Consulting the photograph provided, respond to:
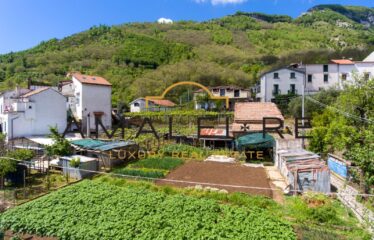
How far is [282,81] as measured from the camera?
36.3 metres

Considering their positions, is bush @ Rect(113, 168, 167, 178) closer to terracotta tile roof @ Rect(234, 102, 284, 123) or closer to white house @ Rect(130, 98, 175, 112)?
terracotta tile roof @ Rect(234, 102, 284, 123)

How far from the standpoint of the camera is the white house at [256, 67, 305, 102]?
36.0 metres

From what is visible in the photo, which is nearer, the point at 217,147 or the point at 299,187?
the point at 299,187

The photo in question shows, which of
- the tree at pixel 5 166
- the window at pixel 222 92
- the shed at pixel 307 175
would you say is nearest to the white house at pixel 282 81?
the window at pixel 222 92

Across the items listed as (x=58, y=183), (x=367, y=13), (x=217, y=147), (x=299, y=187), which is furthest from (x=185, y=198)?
(x=367, y=13)

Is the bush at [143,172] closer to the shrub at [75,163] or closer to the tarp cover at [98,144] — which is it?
the tarp cover at [98,144]

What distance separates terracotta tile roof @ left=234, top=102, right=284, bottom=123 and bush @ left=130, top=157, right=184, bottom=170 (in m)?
8.13

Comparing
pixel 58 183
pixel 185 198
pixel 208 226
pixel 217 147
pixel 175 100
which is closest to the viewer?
pixel 208 226

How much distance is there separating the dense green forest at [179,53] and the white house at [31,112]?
60.0 feet

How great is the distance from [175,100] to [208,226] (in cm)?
4093

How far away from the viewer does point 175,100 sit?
49375 millimetres

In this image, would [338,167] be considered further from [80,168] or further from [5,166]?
[5,166]

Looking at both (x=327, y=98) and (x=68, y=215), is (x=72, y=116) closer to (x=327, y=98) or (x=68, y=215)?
(x=68, y=215)

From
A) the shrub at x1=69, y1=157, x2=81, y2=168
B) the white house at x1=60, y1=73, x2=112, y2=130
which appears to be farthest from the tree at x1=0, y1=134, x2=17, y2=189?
the white house at x1=60, y1=73, x2=112, y2=130
